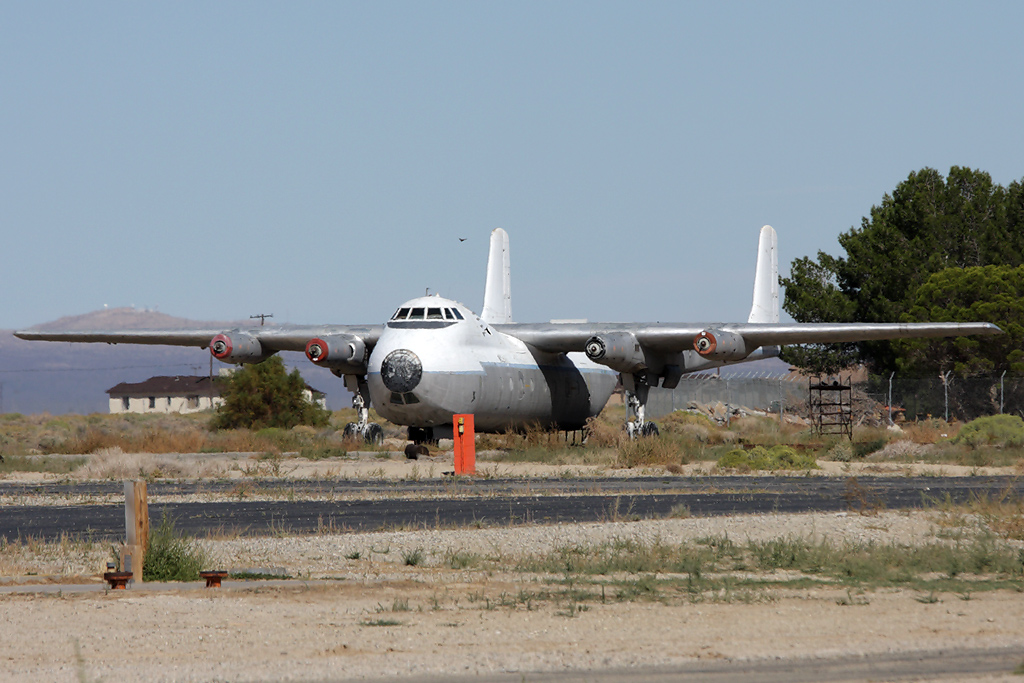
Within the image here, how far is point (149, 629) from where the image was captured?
34.6 feet

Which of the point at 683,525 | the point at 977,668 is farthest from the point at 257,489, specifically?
the point at 977,668

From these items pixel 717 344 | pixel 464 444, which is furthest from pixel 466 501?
pixel 717 344

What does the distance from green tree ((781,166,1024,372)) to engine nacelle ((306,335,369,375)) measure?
3192 cm

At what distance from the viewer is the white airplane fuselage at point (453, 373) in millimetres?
36031

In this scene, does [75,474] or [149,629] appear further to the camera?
[75,474]

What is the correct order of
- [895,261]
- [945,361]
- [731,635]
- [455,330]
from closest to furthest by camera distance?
[731,635]
[455,330]
[945,361]
[895,261]

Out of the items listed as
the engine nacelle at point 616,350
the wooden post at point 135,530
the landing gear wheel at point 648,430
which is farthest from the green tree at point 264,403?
the wooden post at point 135,530

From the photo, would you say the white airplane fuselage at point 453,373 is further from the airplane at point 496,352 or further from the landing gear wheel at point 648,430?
the landing gear wheel at point 648,430

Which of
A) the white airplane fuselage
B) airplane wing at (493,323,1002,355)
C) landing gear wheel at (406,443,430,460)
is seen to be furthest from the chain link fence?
landing gear wheel at (406,443,430,460)

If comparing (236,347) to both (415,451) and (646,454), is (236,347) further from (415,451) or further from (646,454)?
(646,454)

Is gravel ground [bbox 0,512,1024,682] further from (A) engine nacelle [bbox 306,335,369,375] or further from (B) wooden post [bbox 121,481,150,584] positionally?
(A) engine nacelle [bbox 306,335,369,375]

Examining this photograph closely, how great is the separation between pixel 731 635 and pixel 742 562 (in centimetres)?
479

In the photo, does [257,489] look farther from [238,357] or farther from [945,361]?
[945,361]

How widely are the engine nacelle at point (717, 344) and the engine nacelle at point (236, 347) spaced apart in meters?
14.8
